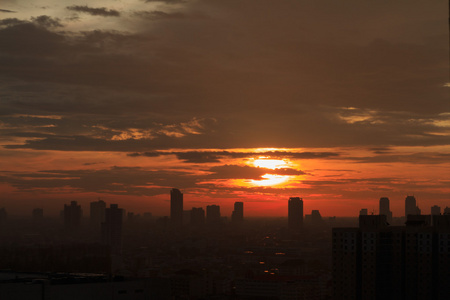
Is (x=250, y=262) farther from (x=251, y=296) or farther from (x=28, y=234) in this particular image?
(x=28, y=234)

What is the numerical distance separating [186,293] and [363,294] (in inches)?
1672

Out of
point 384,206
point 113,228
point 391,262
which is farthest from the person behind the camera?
point 113,228

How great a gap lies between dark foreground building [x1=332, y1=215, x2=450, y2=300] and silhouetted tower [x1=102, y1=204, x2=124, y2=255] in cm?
12709

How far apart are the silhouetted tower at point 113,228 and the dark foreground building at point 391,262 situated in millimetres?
127088

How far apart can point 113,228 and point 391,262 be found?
14250cm

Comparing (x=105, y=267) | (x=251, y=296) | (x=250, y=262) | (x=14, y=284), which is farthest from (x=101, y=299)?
(x=250, y=262)

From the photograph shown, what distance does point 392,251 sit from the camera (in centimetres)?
5647

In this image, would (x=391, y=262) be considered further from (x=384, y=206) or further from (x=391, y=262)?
(x=384, y=206)

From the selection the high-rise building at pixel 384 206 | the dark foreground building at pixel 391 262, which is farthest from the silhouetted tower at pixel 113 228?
the dark foreground building at pixel 391 262

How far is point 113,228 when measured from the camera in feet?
632

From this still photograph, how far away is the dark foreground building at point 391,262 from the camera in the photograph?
55094 mm

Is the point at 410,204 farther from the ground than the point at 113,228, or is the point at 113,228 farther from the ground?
the point at 410,204

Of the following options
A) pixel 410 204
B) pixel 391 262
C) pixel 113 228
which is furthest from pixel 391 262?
pixel 113 228

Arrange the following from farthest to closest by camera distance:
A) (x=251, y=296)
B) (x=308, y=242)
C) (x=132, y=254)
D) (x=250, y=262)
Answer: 1. (x=308, y=242)
2. (x=132, y=254)
3. (x=250, y=262)
4. (x=251, y=296)
